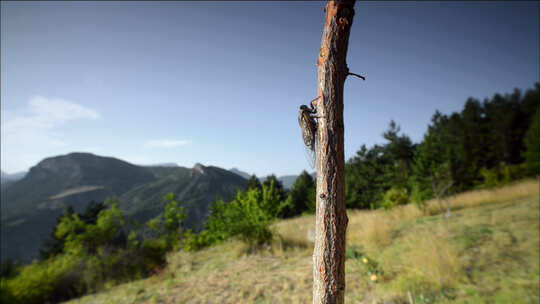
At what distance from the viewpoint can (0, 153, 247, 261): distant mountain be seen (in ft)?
121

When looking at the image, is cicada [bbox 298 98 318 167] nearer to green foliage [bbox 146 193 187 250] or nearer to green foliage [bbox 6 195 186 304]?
green foliage [bbox 6 195 186 304]

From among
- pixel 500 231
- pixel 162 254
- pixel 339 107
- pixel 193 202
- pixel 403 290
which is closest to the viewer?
pixel 339 107

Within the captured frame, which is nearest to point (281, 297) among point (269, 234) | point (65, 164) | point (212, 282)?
point (212, 282)

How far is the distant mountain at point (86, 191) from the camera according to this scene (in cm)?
3688

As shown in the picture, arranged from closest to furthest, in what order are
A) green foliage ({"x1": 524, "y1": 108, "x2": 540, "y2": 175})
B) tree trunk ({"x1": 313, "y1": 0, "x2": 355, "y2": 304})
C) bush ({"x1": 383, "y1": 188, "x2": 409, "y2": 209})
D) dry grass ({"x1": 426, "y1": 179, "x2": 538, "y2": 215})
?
tree trunk ({"x1": 313, "y1": 0, "x2": 355, "y2": 304})
dry grass ({"x1": 426, "y1": 179, "x2": 538, "y2": 215})
bush ({"x1": 383, "y1": 188, "x2": 409, "y2": 209})
green foliage ({"x1": 524, "y1": 108, "x2": 540, "y2": 175})

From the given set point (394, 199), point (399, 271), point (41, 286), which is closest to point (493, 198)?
point (394, 199)

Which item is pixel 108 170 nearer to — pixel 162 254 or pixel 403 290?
pixel 162 254

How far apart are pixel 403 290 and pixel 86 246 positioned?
11757mm

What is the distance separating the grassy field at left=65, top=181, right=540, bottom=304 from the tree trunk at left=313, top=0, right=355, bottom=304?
8.79 feet

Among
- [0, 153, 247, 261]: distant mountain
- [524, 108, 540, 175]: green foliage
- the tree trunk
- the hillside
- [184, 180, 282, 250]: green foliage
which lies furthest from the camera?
[0, 153, 247, 261]: distant mountain

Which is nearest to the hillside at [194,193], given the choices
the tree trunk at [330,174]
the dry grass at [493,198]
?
the dry grass at [493,198]

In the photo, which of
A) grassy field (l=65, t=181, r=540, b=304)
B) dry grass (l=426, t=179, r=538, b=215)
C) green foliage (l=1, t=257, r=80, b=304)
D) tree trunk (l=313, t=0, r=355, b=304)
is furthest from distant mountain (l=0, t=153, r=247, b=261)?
tree trunk (l=313, t=0, r=355, b=304)

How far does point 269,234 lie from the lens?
6.80m

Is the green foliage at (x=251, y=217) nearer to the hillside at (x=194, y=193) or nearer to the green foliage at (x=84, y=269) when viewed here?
the green foliage at (x=84, y=269)
